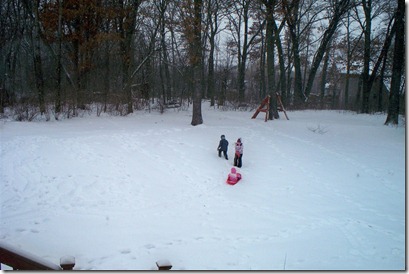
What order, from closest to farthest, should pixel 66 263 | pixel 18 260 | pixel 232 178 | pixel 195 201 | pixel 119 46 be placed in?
pixel 18 260 < pixel 66 263 < pixel 195 201 < pixel 232 178 < pixel 119 46

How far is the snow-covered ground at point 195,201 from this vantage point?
507 centimetres

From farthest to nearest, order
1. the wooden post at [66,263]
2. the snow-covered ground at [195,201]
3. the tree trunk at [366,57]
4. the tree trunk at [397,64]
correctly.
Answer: the tree trunk at [366,57] → the tree trunk at [397,64] → the snow-covered ground at [195,201] → the wooden post at [66,263]

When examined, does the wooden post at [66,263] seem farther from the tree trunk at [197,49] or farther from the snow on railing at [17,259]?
the tree trunk at [197,49]

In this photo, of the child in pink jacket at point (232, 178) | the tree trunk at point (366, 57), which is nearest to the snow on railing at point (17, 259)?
the child in pink jacket at point (232, 178)

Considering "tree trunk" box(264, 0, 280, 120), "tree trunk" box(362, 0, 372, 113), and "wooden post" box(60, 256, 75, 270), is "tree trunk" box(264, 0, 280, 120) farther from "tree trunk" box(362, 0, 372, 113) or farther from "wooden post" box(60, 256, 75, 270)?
"wooden post" box(60, 256, 75, 270)

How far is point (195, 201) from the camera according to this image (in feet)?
23.7

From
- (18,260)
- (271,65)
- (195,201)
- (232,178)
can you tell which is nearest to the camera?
(18,260)

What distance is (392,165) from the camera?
10.1 meters

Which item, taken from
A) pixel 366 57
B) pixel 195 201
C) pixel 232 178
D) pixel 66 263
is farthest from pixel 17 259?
pixel 366 57

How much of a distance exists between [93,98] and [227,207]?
47.7ft

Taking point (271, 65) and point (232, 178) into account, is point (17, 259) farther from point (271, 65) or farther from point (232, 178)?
point (271, 65)

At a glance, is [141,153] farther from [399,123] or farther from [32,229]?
[399,123]

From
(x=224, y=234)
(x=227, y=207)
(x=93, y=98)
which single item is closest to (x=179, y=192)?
(x=227, y=207)

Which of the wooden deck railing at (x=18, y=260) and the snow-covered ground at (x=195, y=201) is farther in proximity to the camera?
the snow-covered ground at (x=195, y=201)
